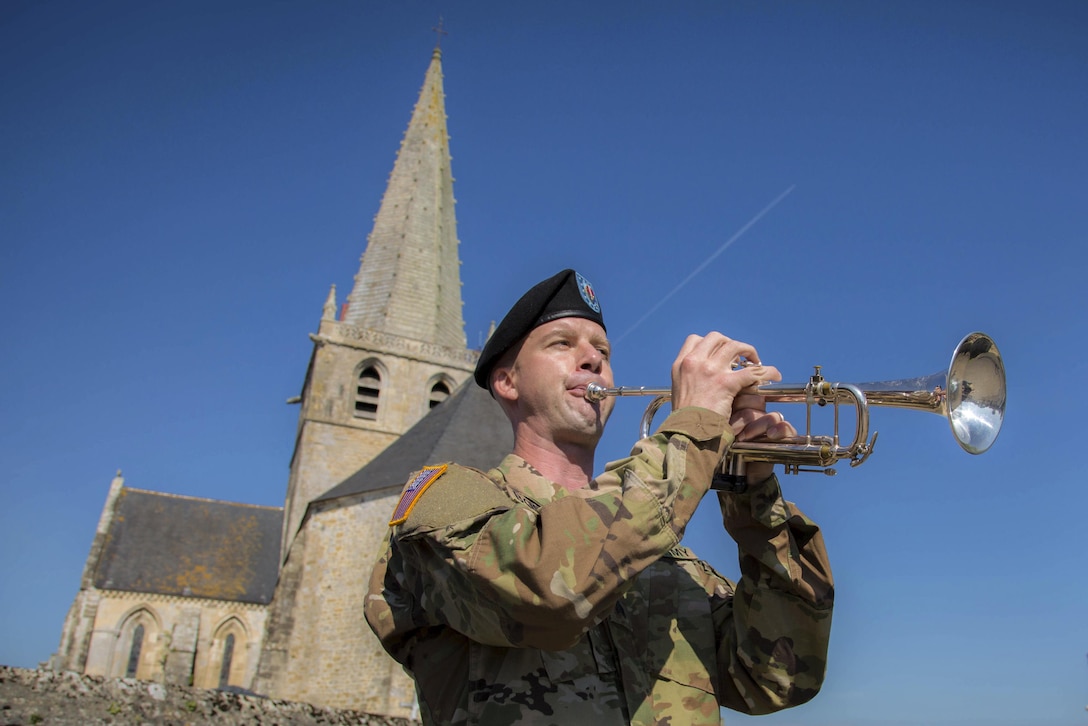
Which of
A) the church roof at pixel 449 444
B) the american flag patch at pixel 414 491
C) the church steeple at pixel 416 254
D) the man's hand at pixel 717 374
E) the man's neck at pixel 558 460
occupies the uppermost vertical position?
the church steeple at pixel 416 254

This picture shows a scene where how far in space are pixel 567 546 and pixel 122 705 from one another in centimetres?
323

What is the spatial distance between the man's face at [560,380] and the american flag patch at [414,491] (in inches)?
18.1

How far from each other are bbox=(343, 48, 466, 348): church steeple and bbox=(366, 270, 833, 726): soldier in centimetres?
3376

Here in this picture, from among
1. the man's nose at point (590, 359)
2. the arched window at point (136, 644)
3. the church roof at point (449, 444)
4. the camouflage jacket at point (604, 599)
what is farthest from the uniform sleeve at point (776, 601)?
the arched window at point (136, 644)

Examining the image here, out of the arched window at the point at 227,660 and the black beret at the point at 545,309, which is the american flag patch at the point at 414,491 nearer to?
the black beret at the point at 545,309

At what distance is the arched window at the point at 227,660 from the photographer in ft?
130

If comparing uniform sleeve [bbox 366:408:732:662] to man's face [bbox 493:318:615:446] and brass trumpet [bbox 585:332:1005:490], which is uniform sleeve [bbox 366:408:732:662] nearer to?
brass trumpet [bbox 585:332:1005:490]

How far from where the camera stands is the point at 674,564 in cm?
313

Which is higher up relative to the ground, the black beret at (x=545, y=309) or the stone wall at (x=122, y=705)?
the black beret at (x=545, y=309)

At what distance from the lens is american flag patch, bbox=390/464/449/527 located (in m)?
2.55

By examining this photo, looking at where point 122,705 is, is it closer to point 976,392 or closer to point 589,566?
point 589,566

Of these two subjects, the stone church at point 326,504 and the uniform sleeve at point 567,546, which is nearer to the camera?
the uniform sleeve at point 567,546

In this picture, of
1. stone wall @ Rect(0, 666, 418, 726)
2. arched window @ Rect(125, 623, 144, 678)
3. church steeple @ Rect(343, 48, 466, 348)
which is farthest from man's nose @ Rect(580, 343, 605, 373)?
arched window @ Rect(125, 623, 144, 678)

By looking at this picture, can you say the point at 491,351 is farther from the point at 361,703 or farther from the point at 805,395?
the point at 361,703
